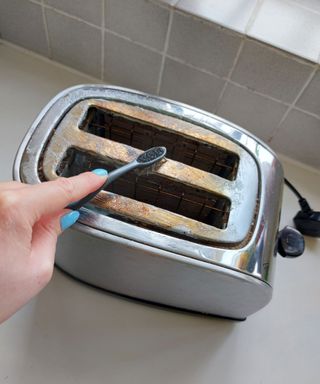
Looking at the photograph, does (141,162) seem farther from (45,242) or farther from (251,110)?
(251,110)

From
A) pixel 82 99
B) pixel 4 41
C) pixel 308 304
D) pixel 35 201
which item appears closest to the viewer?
pixel 35 201

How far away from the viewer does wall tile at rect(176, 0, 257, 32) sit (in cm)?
57

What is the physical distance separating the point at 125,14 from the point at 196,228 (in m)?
0.42

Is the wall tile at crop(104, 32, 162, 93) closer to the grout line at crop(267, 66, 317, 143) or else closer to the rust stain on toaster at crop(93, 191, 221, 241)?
the grout line at crop(267, 66, 317, 143)

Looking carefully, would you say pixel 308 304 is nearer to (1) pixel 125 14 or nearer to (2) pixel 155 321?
(2) pixel 155 321

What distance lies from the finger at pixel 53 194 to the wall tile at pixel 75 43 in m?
0.43

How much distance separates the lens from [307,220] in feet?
2.08

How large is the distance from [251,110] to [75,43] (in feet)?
1.23

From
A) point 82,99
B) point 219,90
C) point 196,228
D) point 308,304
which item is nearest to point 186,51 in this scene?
point 219,90

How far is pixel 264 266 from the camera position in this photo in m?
0.41

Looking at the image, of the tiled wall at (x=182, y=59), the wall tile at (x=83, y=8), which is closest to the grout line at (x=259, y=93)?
the tiled wall at (x=182, y=59)

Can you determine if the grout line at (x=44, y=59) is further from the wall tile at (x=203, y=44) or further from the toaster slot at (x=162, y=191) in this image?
the toaster slot at (x=162, y=191)

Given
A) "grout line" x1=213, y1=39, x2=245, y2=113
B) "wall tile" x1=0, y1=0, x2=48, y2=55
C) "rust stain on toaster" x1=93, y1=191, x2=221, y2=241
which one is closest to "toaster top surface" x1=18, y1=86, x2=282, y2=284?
"rust stain on toaster" x1=93, y1=191, x2=221, y2=241

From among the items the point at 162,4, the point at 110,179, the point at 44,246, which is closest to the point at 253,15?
the point at 162,4
